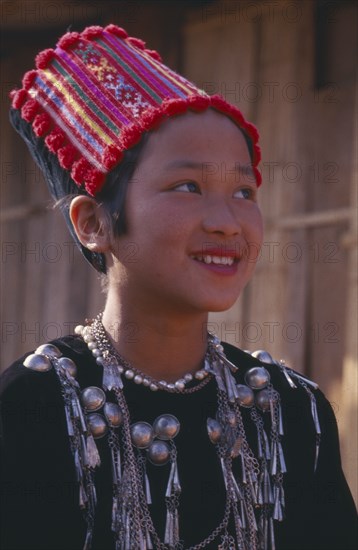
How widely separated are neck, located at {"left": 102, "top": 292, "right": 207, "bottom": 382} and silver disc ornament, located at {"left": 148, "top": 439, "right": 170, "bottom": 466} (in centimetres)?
18

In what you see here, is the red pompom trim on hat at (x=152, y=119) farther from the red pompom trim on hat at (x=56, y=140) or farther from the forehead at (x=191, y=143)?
the red pompom trim on hat at (x=56, y=140)

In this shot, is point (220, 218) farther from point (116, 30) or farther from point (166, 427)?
point (116, 30)

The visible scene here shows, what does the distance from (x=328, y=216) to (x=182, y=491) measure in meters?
2.19

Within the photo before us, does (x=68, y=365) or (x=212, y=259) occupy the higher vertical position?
(x=212, y=259)

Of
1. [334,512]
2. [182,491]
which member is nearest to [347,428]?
[334,512]

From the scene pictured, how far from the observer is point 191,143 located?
2.38m

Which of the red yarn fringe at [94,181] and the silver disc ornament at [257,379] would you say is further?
the silver disc ornament at [257,379]

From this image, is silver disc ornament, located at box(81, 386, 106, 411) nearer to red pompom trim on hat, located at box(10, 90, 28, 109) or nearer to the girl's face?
the girl's face

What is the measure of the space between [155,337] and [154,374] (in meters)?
0.10

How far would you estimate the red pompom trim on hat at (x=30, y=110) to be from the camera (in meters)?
2.62

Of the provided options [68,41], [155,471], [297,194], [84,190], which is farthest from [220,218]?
[297,194]

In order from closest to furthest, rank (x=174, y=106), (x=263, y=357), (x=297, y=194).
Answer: (x=174, y=106) → (x=263, y=357) → (x=297, y=194)

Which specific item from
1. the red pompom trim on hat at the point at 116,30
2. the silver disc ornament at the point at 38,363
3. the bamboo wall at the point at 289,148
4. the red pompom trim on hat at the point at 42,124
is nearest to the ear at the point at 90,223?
the red pompom trim on hat at the point at 42,124

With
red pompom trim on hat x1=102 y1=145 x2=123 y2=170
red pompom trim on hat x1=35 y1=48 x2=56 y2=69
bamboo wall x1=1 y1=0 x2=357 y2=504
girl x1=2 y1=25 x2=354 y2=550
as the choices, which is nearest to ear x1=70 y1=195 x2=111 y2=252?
girl x1=2 y1=25 x2=354 y2=550
